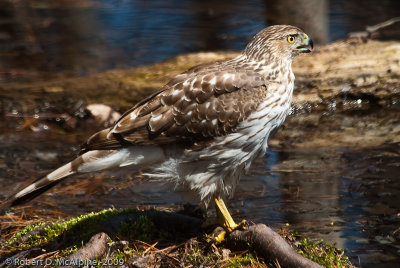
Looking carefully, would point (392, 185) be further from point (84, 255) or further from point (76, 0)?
point (76, 0)

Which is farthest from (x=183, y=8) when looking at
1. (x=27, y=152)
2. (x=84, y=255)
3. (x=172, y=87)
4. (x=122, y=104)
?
(x=84, y=255)

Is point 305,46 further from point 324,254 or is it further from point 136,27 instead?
point 136,27

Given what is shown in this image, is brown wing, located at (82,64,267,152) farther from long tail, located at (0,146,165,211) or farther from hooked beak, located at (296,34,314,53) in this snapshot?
hooked beak, located at (296,34,314,53)

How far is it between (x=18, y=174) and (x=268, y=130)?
3368 millimetres

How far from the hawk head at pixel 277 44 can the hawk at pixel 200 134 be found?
163mm

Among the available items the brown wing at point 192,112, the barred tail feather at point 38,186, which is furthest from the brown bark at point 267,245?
the barred tail feather at point 38,186

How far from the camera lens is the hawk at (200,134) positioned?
4.58 m

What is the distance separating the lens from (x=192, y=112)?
469 centimetres

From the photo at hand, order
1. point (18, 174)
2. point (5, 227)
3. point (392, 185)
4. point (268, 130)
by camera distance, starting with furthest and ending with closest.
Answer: point (18, 174) < point (392, 185) < point (5, 227) < point (268, 130)

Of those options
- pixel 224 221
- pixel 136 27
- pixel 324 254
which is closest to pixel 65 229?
pixel 224 221

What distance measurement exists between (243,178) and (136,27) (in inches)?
307

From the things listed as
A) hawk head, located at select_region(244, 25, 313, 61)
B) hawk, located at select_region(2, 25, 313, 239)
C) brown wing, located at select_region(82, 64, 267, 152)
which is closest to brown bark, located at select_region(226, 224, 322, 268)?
hawk, located at select_region(2, 25, 313, 239)

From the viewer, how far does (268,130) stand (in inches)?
181

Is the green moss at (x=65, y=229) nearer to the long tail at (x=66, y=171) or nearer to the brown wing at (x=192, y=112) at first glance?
the long tail at (x=66, y=171)
